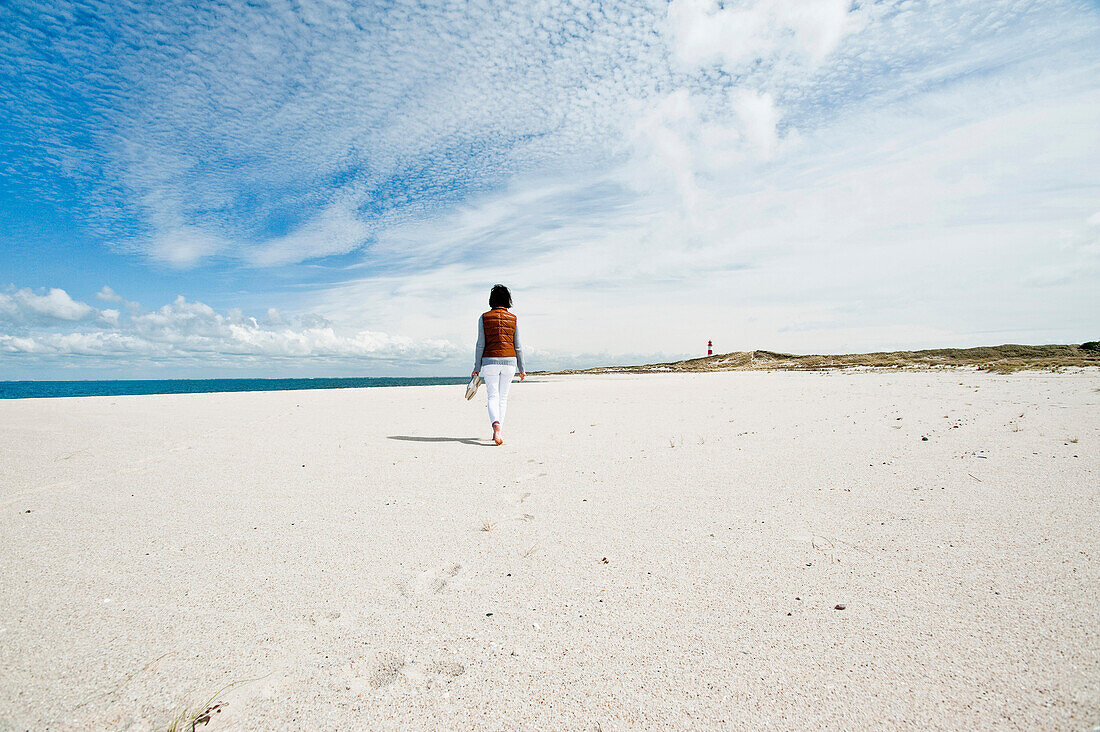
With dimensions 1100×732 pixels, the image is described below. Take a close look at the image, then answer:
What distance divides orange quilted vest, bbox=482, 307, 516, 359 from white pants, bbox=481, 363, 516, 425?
15 centimetres

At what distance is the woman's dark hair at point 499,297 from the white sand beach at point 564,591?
289 cm

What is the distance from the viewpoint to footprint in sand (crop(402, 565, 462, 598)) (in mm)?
2457

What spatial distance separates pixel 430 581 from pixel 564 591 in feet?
2.32

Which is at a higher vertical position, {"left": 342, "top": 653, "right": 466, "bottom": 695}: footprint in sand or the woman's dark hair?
the woman's dark hair

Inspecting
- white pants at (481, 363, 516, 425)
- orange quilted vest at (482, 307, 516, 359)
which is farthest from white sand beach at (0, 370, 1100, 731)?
orange quilted vest at (482, 307, 516, 359)

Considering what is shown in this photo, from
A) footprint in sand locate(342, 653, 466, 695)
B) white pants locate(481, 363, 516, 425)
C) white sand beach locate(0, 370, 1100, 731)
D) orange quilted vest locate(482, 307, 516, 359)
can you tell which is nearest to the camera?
white sand beach locate(0, 370, 1100, 731)

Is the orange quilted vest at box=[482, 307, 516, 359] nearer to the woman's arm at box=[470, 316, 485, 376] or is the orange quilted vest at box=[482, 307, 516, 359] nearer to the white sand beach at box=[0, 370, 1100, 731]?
the woman's arm at box=[470, 316, 485, 376]

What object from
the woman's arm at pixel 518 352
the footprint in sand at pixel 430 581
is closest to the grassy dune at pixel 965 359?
the woman's arm at pixel 518 352

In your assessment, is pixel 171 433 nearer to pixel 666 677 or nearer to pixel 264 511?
pixel 264 511

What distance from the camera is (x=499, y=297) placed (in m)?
7.31

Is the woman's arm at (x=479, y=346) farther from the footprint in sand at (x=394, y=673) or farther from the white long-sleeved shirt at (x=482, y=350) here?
the footprint in sand at (x=394, y=673)

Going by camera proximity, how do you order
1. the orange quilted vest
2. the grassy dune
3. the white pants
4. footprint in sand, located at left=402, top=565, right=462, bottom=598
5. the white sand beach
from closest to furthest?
the white sand beach
footprint in sand, located at left=402, top=565, right=462, bottom=598
the white pants
the orange quilted vest
the grassy dune

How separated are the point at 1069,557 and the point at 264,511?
16.3 feet

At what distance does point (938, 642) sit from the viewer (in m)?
1.89
